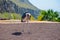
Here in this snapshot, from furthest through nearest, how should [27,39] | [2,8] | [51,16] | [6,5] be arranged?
[6,5] → [2,8] → [51,16] → [27,39]

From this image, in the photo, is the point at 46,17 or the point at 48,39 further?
the point at 46,17

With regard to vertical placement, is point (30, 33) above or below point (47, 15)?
above

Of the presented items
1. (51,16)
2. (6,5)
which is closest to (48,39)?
(51,16)

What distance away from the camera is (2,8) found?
3524 inches

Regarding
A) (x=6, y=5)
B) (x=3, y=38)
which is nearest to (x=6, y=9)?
(x=6, y=5)

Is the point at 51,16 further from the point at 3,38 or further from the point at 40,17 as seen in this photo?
the point at 3,38

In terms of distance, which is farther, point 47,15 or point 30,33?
point 47,15

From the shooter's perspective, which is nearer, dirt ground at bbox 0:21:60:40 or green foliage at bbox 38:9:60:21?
dirt ground at bbox 0:21:60:40

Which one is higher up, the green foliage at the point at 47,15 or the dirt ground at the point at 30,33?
the dirt ground at the point at 30,33

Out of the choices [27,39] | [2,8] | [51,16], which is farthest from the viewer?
[2,8]

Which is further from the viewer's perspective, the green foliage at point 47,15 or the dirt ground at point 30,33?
the green foliage at point 47,15

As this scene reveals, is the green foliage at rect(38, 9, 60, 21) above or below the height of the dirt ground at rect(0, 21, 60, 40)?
below

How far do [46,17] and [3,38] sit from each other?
21721mm

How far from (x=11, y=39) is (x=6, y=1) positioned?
9345cm
